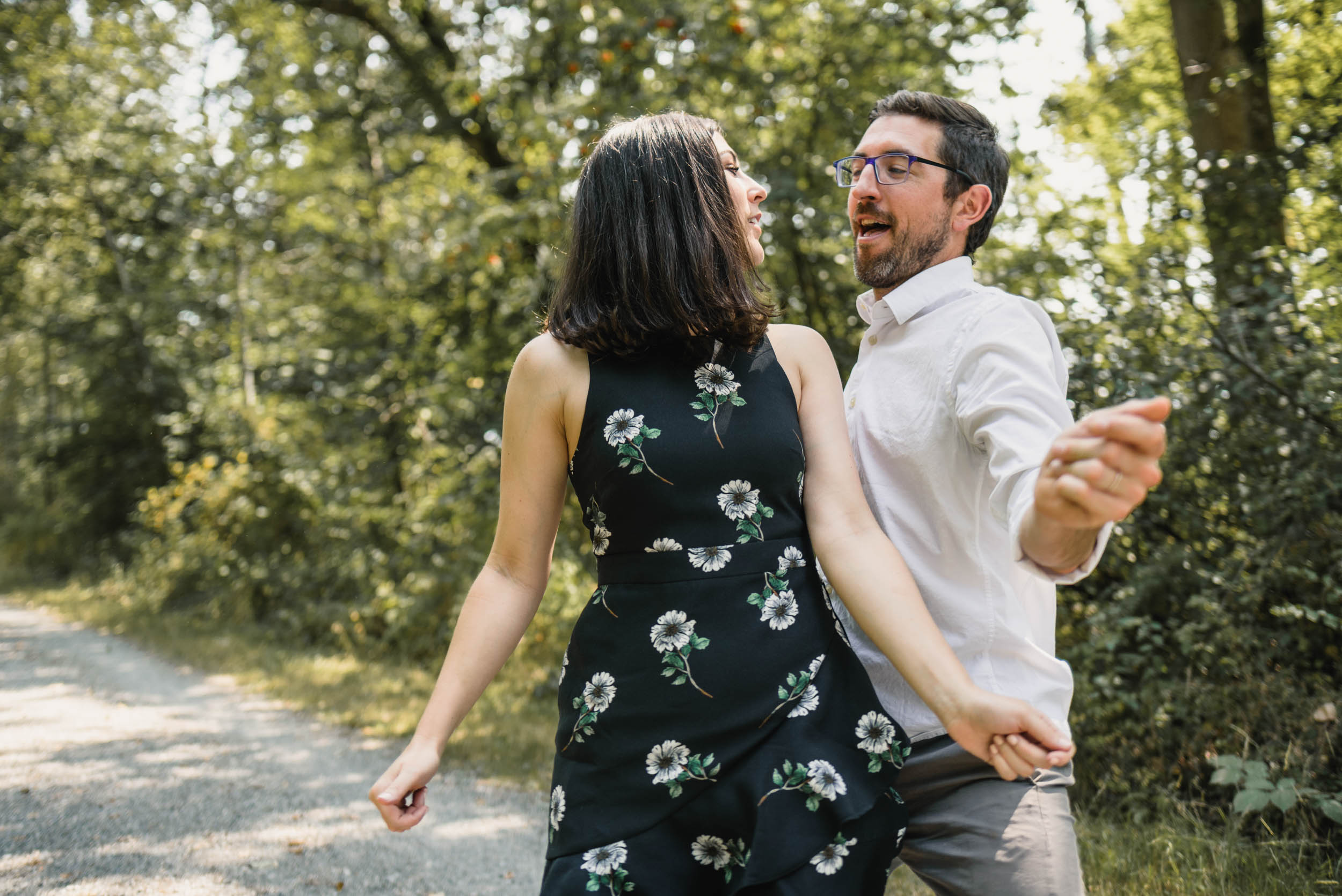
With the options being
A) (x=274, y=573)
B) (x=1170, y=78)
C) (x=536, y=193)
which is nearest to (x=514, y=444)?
(x=536, y=193)

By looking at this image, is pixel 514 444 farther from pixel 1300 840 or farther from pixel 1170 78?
pixel 1170 78

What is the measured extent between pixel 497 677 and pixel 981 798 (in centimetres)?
572

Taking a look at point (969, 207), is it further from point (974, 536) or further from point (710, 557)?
point (710, 557)

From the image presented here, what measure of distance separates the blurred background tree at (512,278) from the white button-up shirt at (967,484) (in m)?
0.40

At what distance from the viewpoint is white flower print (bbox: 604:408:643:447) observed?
1.56 metres

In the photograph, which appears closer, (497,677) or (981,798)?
(981,798)

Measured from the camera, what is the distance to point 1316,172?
440 cm

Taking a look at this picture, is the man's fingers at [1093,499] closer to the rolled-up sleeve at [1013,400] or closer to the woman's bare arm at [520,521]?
the rolled-up sleeve at [1013,400]

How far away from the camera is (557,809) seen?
1.51 meters

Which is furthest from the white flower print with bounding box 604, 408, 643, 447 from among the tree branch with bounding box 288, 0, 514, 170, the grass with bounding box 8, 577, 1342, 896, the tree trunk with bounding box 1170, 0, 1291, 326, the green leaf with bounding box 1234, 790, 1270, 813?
the tree branch with bounding box 288, 0, 514, 170

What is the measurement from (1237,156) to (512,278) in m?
4.24

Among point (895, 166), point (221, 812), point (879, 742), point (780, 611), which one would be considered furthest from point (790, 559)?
point (221, 812)

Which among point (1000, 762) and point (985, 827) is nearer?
point (1000, 762)

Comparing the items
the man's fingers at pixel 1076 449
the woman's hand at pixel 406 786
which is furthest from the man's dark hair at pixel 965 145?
the woman's hand at pixel 406 786
